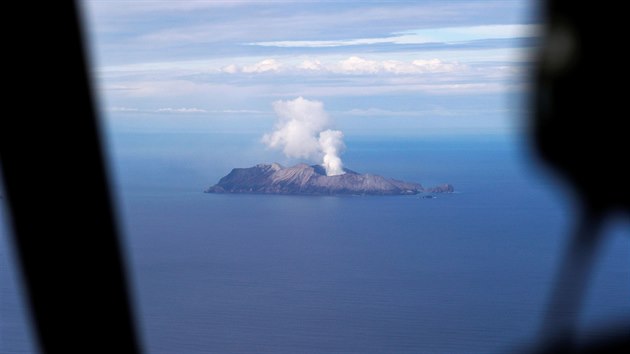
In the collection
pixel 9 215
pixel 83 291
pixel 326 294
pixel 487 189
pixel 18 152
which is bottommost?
pixel 326 294

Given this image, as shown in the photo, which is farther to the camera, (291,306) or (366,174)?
(366,174)

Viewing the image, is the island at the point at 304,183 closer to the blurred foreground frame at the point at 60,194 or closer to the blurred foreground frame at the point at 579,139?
the blurred foreground frame at the point at 60,194

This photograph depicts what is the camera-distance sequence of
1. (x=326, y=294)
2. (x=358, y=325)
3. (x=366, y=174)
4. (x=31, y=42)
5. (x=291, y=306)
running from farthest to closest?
(x=366, y=174)
(x=326, y=294)
(x=291, y=306)
(x=358, y=325)
(x=31, y=42)

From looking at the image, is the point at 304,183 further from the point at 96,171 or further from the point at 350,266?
the point at 96,171

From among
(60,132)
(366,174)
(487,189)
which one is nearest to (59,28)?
(60,132)

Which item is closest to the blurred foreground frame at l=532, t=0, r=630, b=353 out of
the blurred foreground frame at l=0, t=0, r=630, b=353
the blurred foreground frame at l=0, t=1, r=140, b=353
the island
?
the blurred foreground frame at l=0, t=0, r=630, b=353

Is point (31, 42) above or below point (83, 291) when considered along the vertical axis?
above

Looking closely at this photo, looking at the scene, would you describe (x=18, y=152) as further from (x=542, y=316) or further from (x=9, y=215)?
(x=542, y=316)
